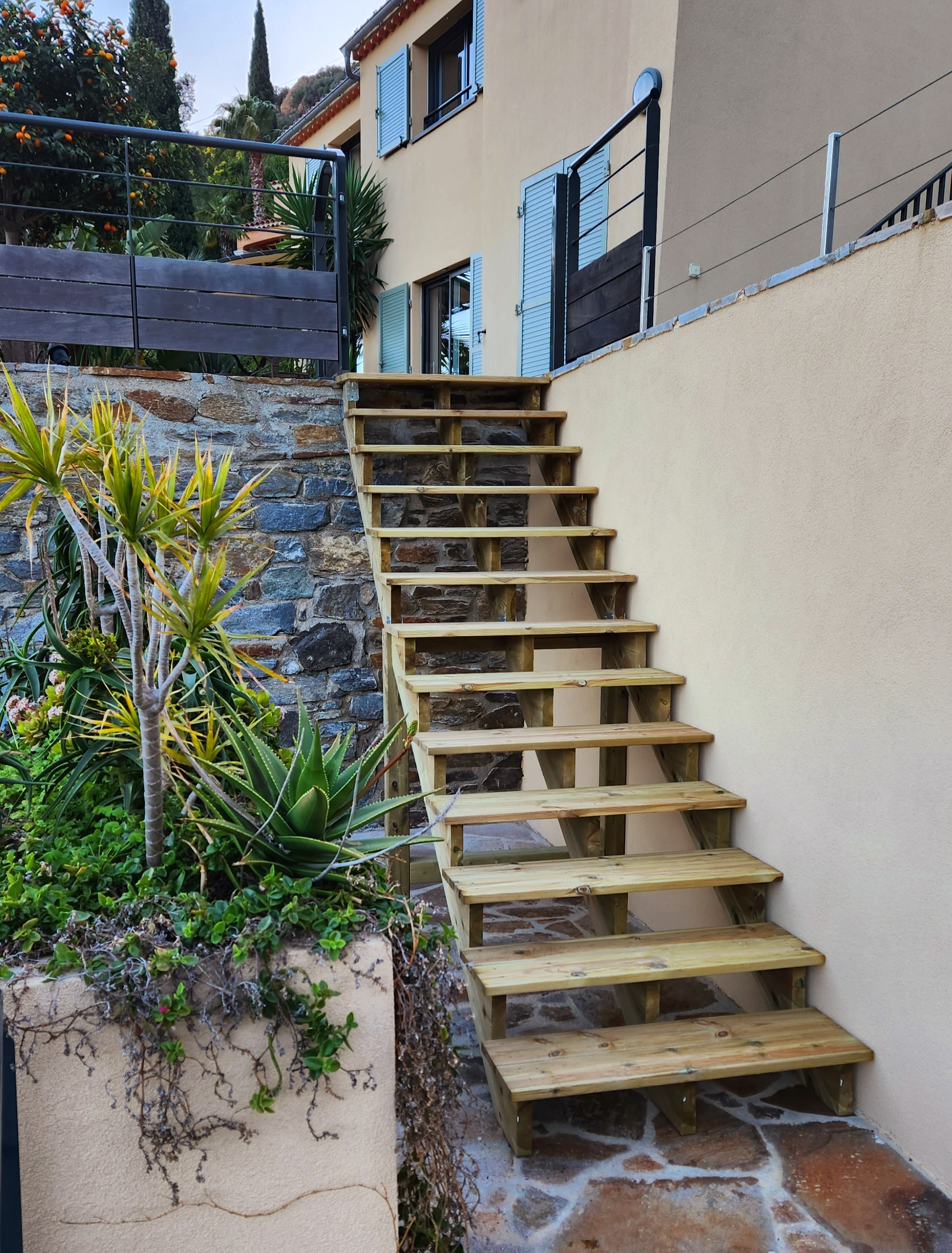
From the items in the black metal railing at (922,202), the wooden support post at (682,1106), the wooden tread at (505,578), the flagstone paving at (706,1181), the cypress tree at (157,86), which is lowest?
the flagstone paving at (706,1181)

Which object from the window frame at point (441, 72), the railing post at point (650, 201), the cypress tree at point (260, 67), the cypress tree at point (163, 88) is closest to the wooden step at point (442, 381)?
the railing post at point (650, 201)

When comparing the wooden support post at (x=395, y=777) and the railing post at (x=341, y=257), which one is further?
the railing post at (x=341, y=257)

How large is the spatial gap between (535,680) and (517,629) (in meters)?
0.25

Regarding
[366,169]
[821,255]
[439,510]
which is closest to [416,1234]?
[821,255]

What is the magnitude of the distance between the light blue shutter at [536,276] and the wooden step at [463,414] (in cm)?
201

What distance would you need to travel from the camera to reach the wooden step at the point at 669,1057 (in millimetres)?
2092

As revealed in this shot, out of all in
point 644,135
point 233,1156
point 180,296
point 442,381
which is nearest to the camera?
point 233,1156

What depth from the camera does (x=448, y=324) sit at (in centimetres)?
845

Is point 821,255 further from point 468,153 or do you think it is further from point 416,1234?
point 468,153

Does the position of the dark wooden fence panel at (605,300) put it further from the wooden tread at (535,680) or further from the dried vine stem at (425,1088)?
the dried vine stem at (425,1088)

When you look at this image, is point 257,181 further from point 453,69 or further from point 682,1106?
point 682,1106

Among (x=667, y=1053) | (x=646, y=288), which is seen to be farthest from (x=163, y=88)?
(x=667, y=1053)

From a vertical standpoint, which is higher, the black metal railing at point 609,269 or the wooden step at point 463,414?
the black metal railing at point 609,269

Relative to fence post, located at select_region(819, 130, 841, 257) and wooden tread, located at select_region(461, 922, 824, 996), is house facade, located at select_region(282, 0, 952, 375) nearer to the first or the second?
fence post, located at select_region(819, 130, 841, 257)
